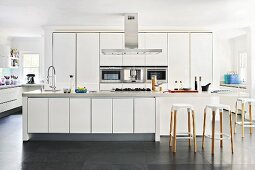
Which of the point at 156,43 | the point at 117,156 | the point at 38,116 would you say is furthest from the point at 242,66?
the point at 38,116

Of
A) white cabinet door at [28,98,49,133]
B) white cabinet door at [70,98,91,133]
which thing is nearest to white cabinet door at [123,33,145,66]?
white cabinet door at [70,98,91,133]

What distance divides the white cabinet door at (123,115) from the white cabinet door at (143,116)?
0.09 meters

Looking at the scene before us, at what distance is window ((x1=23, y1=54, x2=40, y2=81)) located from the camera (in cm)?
1032

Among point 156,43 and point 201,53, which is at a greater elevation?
point 156,43

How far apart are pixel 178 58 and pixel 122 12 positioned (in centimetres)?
239

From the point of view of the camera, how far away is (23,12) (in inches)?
238

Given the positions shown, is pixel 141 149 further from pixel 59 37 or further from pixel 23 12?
pixel 59 37

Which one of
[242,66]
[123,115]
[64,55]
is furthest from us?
[242,66]

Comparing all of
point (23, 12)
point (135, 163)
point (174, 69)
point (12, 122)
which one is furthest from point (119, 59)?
point (135, 163)

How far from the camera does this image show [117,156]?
4379mm

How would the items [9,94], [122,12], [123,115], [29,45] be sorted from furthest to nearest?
1. [29,45]
2. [9,94]
3. [122,12]
4. [123,115]

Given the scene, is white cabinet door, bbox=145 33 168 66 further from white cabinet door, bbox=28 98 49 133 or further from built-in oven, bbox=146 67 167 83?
white cabinet door, bbox=28 98 49 133

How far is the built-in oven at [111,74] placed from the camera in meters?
7.71

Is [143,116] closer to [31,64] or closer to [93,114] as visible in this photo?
[93,114]
